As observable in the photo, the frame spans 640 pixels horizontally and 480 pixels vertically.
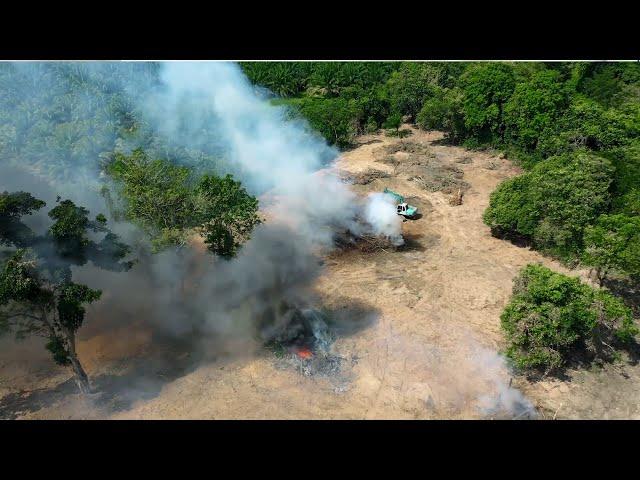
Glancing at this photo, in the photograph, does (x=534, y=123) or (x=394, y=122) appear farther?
(x=394, y=122)

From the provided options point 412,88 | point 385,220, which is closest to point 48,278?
point 385,220

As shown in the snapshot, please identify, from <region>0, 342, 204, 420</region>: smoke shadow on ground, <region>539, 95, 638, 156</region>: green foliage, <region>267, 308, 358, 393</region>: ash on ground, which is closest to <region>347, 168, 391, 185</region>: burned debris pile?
<region>539, 95, 638, 156</region>: green foliage

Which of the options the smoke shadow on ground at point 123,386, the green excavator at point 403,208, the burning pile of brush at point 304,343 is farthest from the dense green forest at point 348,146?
the green excavator at point 403,208

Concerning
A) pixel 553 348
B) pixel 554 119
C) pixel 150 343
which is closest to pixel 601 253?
pixel 553 348

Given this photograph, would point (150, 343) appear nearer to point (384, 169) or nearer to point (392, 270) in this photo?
point (392, 270)

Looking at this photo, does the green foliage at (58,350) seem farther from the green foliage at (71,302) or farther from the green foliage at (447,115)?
the green foliage at (447,115)

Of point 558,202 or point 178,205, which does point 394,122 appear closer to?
point 558,202

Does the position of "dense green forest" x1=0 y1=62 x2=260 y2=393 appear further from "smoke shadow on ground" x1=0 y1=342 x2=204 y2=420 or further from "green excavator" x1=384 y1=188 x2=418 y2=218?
"green excavator" x1=384 y1=188 x2=418 y2=218
